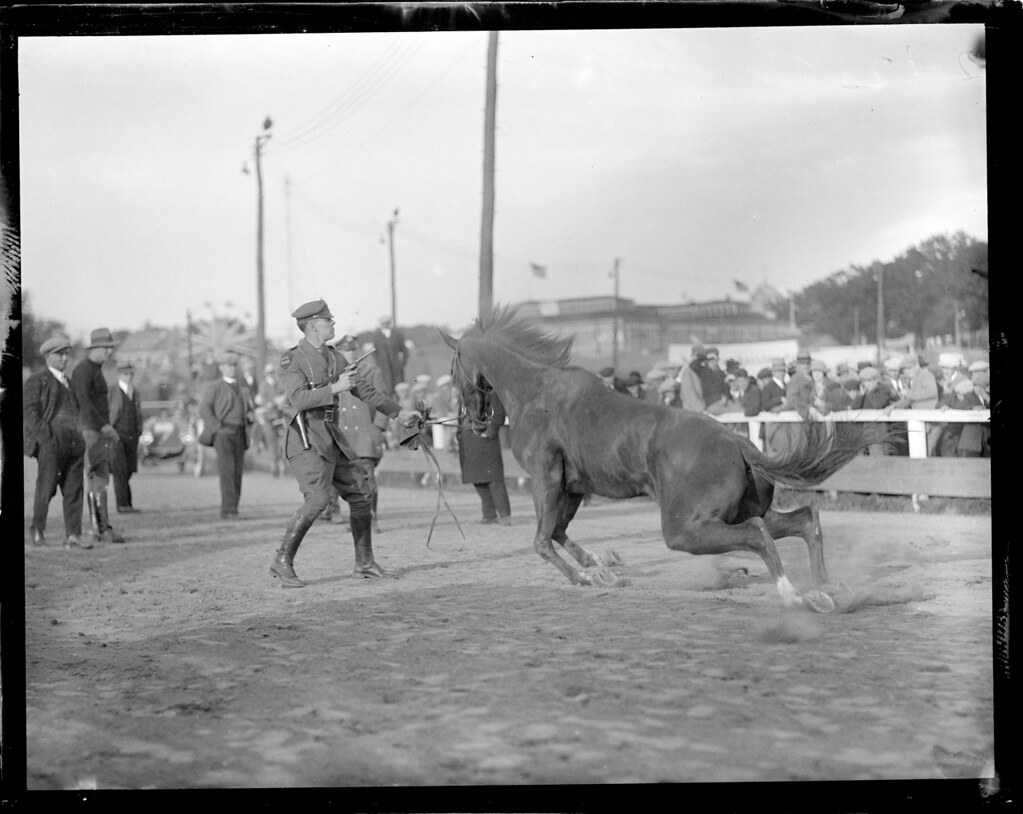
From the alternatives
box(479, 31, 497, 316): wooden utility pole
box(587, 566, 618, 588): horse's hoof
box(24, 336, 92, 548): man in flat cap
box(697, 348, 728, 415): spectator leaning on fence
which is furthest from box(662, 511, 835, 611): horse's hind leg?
box(479, 31, 497, 316): wooden utility pole

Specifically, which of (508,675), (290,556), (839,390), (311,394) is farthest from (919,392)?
(508,675)

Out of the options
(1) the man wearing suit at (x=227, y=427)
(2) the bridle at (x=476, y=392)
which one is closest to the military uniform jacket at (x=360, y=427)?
(1) the man wearing suit at (x=227, y=427)

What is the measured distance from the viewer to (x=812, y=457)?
23.1 ft

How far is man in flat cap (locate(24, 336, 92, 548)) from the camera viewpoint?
10.5 metres

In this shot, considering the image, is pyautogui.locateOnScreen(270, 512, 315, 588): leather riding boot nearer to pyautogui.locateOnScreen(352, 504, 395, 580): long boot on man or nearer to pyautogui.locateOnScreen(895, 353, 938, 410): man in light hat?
pyautogui.locateOnScreen(352, 504, 395, 580): long boot on man

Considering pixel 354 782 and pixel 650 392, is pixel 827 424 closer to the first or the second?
pixel 354 782

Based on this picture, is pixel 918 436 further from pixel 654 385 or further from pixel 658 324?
pixel 658 324

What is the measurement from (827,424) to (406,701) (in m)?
3.36

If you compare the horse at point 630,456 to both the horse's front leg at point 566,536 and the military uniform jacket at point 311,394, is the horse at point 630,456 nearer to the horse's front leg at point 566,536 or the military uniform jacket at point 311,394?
the horse's front leg at point 566,536

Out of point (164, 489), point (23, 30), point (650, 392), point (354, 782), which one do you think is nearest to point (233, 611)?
point (354, 782)

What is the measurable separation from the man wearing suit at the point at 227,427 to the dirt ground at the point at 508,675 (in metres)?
4.54

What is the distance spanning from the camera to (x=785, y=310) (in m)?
48.8

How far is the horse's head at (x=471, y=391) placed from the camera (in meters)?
8.64

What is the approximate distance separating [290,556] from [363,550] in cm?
60
